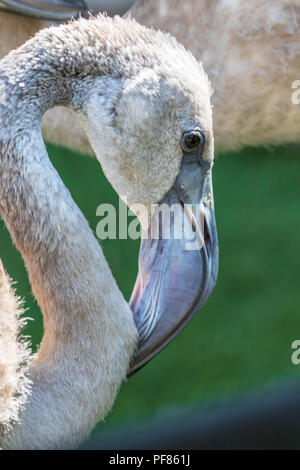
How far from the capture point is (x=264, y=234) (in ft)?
12.7

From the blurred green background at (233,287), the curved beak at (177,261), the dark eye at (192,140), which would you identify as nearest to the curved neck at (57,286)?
the curved beak at (177,261)

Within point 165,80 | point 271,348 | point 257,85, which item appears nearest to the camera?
point 165,80

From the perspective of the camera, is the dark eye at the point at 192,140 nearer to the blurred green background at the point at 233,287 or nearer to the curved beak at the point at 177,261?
the curved beak at the point at 177,261

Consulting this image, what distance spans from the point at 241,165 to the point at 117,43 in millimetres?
1957

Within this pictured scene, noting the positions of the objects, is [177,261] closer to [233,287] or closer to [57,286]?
[57,286]

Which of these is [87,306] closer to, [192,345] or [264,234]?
[192,345]

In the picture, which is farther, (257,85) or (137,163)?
(257,85)

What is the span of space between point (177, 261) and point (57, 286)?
25cm

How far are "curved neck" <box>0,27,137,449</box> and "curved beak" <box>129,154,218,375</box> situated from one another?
52mm

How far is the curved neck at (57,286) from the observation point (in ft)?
6.06

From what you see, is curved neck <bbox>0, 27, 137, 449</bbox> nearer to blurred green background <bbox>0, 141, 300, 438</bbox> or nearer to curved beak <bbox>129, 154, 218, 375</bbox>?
curved beak <bbox>129, 154, 218, 375</bbox>

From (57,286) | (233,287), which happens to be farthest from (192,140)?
(233,287)

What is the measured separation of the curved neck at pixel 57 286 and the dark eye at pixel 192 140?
0.25 m

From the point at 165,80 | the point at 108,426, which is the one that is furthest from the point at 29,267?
the point at 108,426
